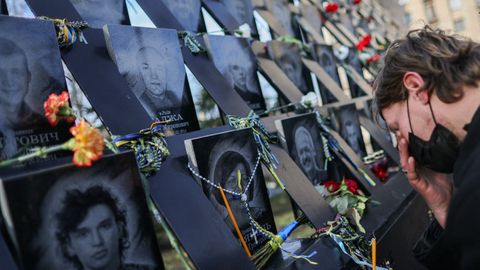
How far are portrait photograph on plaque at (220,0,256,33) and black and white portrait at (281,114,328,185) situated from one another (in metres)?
1.11

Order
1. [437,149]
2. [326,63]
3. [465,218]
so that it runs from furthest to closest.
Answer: [326,63], [437,149], [465,218]

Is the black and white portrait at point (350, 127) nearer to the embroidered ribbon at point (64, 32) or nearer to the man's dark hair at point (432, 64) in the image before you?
the man's dark hair at point (432, 64)

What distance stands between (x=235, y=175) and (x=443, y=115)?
2.61 ft

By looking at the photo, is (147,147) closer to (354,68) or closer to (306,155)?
(306,155)

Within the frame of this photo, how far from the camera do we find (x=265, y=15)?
375 cm

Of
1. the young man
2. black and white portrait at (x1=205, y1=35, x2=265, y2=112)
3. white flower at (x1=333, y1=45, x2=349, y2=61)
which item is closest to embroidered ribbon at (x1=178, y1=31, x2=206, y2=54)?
black and white portrait at (x1=205, y1=35, x2=265, y2=112)

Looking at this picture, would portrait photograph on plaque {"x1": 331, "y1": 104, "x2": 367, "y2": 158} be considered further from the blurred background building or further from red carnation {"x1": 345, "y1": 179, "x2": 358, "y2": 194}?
the blurred background building

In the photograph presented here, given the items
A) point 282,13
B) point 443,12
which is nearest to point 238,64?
point 282,13

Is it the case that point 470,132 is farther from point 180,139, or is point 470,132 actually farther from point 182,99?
point 182,99

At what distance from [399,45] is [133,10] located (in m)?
1.38

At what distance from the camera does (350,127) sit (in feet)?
11.5

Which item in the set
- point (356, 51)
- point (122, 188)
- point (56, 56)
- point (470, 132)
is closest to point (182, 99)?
point (56, 56)

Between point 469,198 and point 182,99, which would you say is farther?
point 182,99

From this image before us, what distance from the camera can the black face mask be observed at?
4.88 ft
